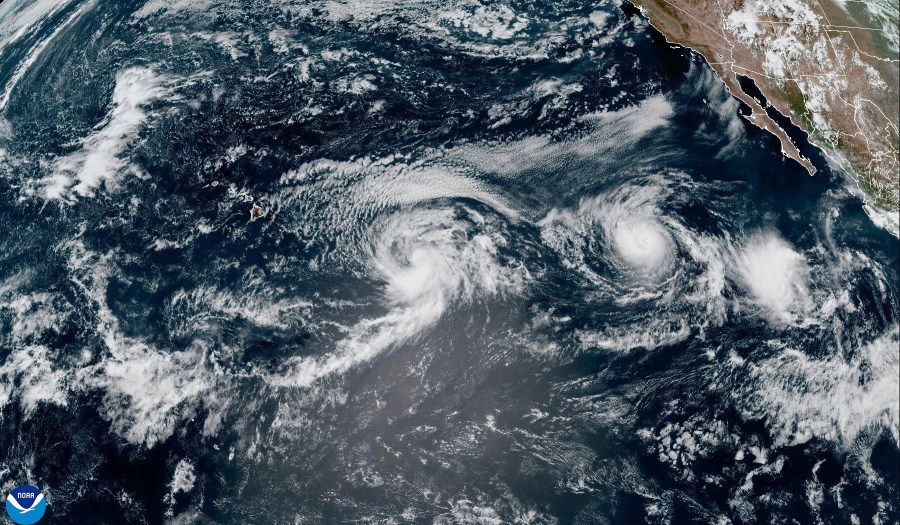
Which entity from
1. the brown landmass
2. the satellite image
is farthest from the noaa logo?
the brown landmass

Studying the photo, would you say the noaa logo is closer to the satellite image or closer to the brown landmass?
the satellite image

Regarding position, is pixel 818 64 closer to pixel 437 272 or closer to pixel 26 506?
pixel 437 272

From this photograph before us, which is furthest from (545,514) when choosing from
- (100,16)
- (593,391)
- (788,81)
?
(100,16)

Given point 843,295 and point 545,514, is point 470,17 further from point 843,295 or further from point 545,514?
point 545,514

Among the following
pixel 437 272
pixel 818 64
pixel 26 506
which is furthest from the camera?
pixel 818 64

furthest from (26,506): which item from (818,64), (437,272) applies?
(818,64)

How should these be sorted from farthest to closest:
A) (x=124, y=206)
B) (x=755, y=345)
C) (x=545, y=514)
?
(x=124, y=206)
(x=755, y=345)
(x=545, y=514)

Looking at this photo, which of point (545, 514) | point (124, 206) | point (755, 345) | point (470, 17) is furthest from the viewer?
point (470, 17)
